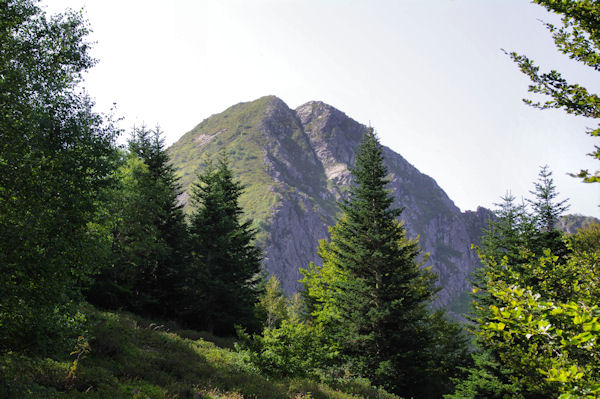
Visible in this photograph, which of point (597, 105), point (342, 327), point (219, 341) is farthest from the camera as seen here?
point (342, 327)

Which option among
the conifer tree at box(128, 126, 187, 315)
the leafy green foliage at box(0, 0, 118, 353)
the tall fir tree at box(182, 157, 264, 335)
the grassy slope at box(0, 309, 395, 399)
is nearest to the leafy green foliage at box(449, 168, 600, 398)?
the grassy slope at box(0, 309, 395, 399)

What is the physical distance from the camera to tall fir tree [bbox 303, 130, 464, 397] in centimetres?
1942

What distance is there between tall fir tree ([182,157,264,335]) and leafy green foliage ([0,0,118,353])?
45.8ft

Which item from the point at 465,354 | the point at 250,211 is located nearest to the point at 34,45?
the point at 465,354

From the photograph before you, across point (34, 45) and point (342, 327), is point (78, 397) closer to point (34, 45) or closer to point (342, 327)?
point (34, 45)

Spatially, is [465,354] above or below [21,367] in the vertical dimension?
below

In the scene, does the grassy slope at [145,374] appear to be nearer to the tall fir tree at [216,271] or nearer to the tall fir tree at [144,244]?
the tall fir tree at [144,244]

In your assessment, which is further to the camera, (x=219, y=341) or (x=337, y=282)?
(x=337, y=282)

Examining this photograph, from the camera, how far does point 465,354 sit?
25906 millimetres

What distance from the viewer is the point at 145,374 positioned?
34.9ft

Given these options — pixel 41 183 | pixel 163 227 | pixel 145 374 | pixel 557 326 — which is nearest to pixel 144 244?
pixel 163 227

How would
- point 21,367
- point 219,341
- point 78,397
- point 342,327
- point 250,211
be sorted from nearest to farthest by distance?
1. point 78,397
2. point 21,367
3. point 219,341
4. point 342,327
5. point 250,211

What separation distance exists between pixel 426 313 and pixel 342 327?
5.78m

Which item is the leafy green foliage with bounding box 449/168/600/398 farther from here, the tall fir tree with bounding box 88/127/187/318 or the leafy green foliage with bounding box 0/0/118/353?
the tall fir tree with bounding box 88/127/187/318
